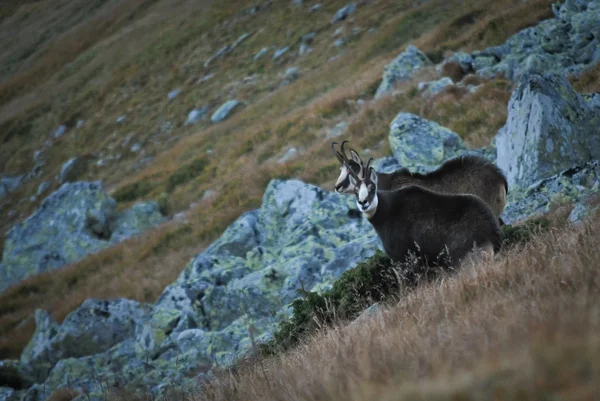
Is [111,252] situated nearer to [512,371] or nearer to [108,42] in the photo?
[512,371]

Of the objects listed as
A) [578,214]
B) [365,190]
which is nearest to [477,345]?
[365,190]

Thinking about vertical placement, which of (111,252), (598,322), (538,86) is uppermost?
(598,322)

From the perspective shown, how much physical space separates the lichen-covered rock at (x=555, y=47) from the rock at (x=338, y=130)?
5872 mm

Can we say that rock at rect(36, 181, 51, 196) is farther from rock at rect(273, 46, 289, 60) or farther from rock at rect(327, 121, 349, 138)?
rock at rect(327, 121, 349, 138)

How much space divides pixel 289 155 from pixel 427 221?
17.9 m

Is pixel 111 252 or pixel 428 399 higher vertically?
pixel 428 399

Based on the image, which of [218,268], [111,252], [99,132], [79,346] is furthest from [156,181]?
[99,132]

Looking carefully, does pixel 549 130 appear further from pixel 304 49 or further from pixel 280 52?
pixel 280 52

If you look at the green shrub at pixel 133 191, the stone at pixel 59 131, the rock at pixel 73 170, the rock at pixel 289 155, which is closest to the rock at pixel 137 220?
the green shrub at pixel 133 191

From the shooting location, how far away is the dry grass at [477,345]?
2590 mm

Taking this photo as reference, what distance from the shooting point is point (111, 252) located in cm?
2655

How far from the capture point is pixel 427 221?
7500mm

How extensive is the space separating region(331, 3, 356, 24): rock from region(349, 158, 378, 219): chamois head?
41.4 meters

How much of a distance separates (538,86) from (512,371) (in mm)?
10066
